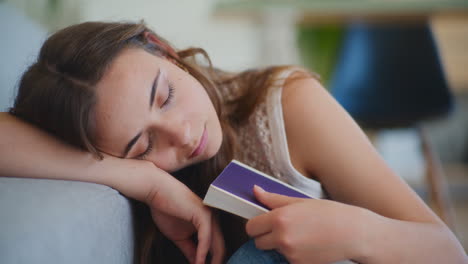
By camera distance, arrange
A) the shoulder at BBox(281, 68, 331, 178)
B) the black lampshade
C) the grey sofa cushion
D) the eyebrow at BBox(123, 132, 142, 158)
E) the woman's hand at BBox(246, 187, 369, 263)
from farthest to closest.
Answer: the black lampshade, the shoulder at BBox(281, 68, 331, 178), the eyebrow at BBox(123, 132, 142, 158), the woman's hand at BBox(246, 187, 369, 263), the grey sofa cushion

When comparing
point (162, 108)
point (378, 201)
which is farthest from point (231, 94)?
point (378, 201)

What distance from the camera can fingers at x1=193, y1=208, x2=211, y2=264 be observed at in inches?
24.0

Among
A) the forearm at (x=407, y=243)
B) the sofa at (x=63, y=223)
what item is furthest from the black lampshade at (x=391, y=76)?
the sofa at (x=63, y=223)

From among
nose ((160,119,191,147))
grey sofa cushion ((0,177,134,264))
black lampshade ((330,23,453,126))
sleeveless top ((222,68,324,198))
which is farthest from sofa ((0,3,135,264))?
black lampshade ((330,23,453,126))

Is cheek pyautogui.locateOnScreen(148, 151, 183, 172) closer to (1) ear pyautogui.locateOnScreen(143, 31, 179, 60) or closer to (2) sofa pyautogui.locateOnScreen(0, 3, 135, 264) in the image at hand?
(2) sofa pyautogui.locateOnScreen(0, 3, 135, 264)

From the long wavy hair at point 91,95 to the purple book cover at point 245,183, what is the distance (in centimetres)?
16

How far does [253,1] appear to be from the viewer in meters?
2.20

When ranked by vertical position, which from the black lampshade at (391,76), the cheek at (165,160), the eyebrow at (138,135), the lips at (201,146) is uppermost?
the eyebrow at (138,135)

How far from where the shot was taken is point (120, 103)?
0.60m

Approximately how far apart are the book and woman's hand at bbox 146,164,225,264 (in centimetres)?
6

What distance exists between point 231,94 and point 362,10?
1513mm

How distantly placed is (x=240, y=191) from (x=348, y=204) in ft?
0.84

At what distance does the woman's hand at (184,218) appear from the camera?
0.62 metres

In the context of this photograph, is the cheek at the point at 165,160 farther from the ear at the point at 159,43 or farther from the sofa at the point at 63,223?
the ear at the point at 159,43
